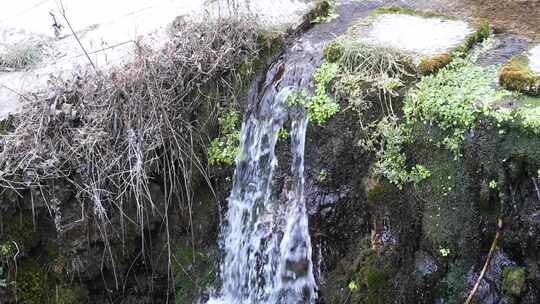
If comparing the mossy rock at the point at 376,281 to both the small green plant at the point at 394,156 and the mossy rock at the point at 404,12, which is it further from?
the mossy rock at the point at 404,12

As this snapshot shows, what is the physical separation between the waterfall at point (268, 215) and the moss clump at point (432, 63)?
0.79 metres

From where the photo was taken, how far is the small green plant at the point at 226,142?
406cm

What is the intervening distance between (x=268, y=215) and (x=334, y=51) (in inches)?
49.2

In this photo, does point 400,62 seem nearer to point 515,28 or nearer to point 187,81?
point 515,28

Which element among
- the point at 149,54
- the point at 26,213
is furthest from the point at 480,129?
the point at 26,213

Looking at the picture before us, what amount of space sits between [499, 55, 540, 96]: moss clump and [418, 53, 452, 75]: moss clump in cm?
36

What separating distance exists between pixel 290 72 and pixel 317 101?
42 cm

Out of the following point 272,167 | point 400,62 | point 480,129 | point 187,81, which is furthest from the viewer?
point 187,81

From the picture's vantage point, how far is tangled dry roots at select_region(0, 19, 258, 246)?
388 centimetres

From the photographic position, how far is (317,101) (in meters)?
3.69

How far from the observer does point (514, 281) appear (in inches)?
111

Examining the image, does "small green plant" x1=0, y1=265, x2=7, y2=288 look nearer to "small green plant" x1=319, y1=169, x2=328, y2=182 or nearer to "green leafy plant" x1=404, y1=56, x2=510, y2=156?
"small green plant" x1=319, y1=169, x2=328, y2=182

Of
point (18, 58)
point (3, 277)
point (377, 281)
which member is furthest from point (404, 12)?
point (3, 277)

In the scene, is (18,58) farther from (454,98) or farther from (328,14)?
(454,98)
